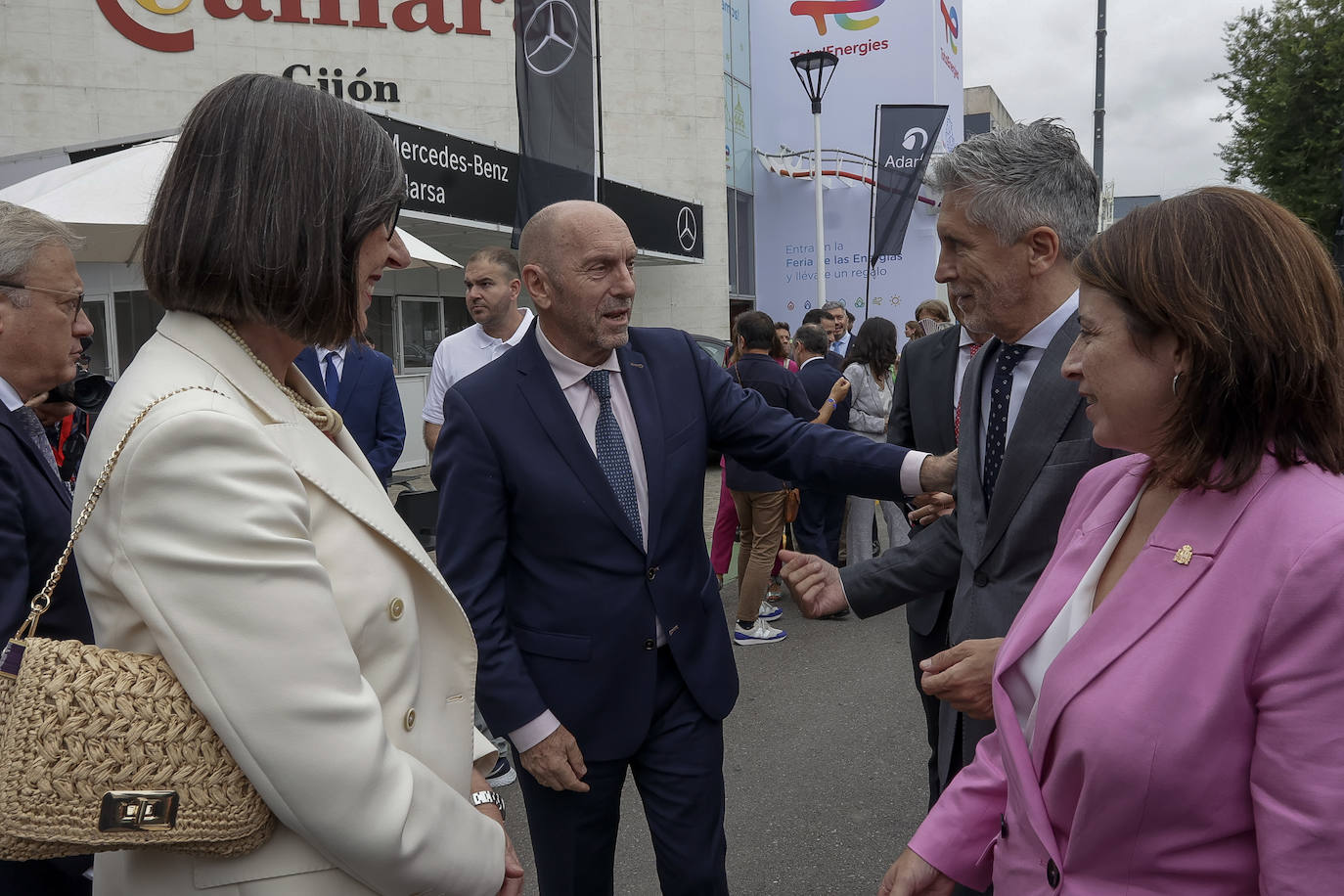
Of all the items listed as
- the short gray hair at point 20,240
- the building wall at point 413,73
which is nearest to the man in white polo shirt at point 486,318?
the short gray hair at point 20,240

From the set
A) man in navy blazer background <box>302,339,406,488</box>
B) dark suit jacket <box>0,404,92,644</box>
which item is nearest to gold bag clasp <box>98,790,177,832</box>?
dark suit jacket <box>0,404,92,644</box>

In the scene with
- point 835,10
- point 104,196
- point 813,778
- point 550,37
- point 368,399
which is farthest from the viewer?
point 835,10

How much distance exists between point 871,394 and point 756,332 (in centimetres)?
138

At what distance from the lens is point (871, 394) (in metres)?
8.12

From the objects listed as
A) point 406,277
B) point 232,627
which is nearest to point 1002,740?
point 232,627

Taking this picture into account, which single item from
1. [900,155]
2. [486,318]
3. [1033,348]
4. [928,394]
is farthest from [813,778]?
[900,155]

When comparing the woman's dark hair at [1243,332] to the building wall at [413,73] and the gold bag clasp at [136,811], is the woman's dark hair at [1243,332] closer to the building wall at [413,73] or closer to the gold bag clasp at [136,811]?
the gold bag clasp at [136,811]

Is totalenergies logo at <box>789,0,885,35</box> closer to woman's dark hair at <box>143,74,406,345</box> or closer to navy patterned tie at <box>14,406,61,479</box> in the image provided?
navy patterned tie at <box>14,406,61,479</box>

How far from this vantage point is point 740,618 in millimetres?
6879

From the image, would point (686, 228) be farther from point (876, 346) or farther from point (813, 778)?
point (813, 778)

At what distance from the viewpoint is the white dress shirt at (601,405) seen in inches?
108

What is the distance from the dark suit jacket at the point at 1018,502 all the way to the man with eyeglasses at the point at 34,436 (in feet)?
6.72

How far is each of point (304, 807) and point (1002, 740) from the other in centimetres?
110

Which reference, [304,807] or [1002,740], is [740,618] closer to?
[1002,740]
